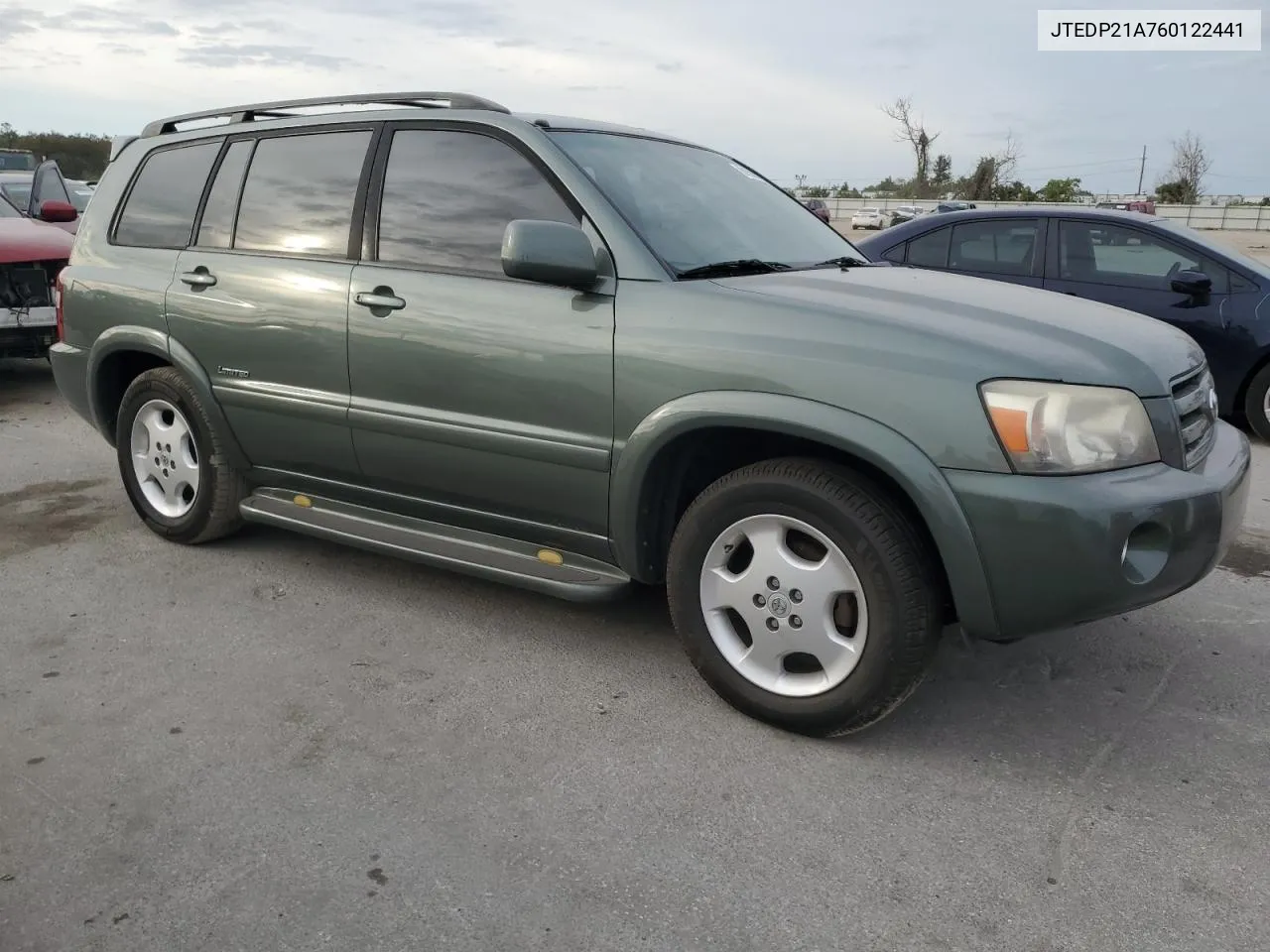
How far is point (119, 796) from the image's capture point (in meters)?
2.67

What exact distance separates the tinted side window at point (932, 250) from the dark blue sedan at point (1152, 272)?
0.24ft

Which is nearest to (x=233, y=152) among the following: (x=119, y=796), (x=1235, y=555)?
(x=119, y=796)

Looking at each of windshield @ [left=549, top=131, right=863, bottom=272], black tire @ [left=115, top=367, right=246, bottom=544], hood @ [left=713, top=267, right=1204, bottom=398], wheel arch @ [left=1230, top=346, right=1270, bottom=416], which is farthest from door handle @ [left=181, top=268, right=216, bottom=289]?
wheel arch @ [left=1230, top=346, right=1270, bottom=416]

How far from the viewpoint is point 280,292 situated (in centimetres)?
383

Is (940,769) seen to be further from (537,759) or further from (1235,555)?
(1235,555)

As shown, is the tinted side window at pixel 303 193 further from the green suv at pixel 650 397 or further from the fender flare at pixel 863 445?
the fender flare at pixel 863 445

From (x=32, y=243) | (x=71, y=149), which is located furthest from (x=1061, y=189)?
(x=32, y=243)

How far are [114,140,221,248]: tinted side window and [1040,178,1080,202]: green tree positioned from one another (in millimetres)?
50596

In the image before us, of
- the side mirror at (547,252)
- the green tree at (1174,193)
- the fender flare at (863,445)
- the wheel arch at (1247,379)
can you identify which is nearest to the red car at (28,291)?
the side mirror at (547,252)

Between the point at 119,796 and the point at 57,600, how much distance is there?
1.58 meters

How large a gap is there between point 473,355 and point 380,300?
0.46m

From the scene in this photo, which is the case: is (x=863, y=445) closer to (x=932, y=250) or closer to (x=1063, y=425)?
(x=1063, y=425)

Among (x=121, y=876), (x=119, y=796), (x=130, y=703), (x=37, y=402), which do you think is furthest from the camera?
(x=37, y=402)

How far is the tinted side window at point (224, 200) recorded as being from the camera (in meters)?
4.13
